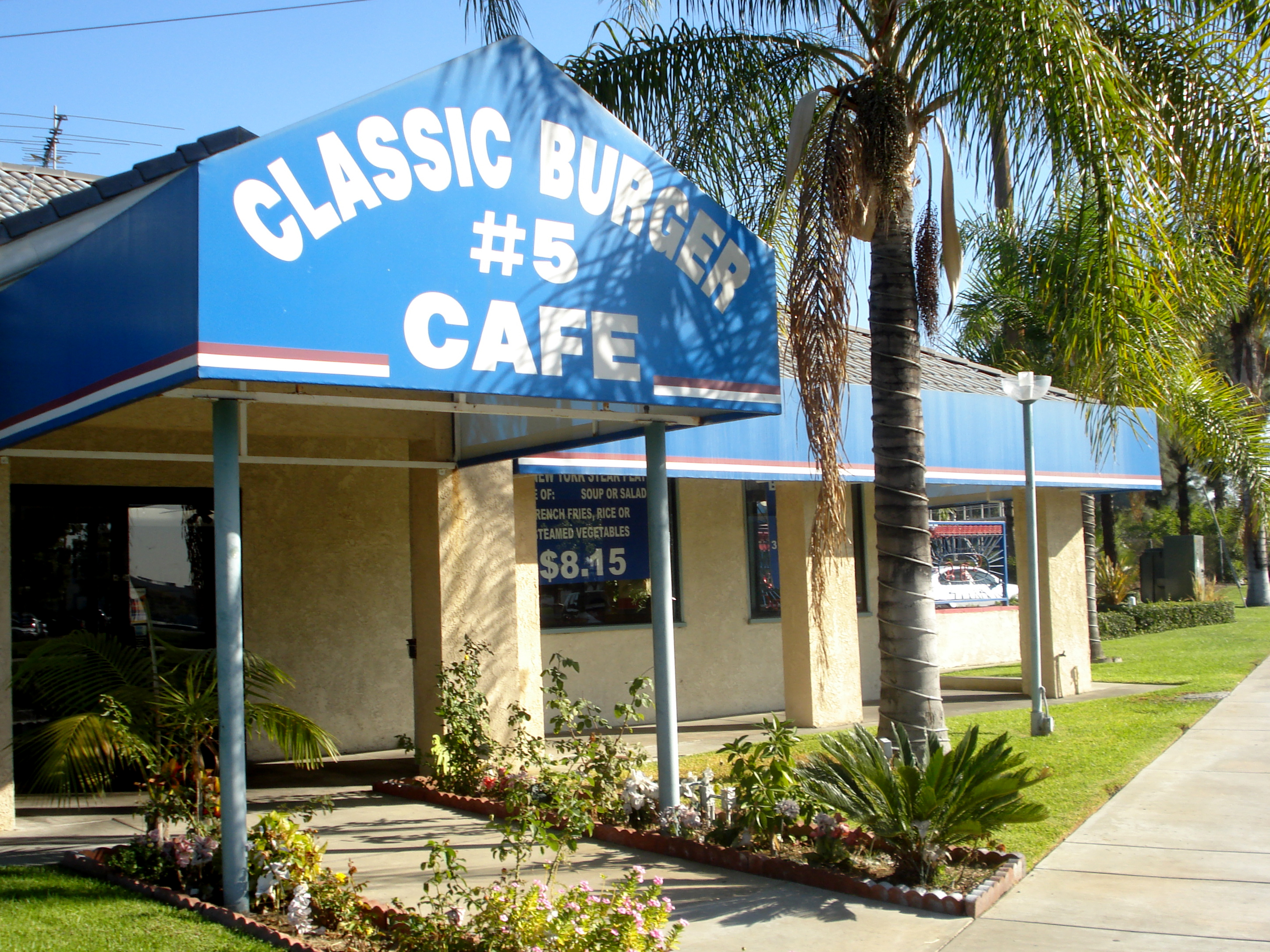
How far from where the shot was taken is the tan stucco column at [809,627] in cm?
1253

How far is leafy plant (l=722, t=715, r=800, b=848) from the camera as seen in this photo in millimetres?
6633

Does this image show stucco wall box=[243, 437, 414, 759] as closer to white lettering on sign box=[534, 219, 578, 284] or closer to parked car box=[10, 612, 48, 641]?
parked car box=[10, 612, 48, 641]

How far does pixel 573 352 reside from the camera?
6242mm

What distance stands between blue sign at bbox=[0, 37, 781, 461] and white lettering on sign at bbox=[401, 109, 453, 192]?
1 cm

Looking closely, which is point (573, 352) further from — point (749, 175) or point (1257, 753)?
point (1257, 753)

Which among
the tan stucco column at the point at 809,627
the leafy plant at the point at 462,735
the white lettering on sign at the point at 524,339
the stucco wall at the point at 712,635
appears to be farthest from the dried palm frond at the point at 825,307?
the stucco wall at the point at 712,635

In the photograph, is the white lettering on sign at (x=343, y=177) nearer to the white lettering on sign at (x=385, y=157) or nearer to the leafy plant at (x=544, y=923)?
the white lettering on sign at (x=385, y=157)

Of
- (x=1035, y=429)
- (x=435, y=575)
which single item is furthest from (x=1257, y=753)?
(x=435, y=575)

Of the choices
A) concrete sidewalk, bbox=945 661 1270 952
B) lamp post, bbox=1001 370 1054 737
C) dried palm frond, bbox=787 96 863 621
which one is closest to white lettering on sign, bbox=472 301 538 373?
dried palm frond, bbox=787 96 863 621

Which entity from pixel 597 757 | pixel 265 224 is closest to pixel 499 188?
pixel 265 224

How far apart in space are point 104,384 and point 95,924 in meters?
2.56

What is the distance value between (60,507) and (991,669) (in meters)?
15.7

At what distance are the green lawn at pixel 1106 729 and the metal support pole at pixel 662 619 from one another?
7.21 ft

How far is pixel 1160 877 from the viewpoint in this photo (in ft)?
21.5
